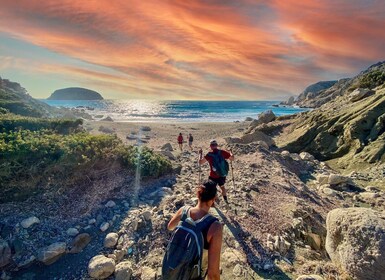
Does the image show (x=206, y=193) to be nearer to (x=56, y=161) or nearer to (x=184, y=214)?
(x=184, y=214)

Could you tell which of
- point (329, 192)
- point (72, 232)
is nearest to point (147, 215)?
point (72, 232)

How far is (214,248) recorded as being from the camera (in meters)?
3.71

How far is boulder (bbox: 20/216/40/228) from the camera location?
25.5ft

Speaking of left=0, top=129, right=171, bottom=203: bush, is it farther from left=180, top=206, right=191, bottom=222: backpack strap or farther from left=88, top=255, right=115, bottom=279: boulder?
left=180, top=206, right=191, bottom=222: backpack strap

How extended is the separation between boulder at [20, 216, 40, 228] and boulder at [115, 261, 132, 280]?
10.00 ft

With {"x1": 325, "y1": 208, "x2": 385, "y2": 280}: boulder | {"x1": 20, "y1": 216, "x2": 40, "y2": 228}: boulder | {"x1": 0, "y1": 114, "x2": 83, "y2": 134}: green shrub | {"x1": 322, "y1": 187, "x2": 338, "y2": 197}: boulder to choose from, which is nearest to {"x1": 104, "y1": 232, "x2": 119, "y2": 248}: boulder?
{"x1": 20, "y1": 216, "x2": 40, "y2": 228}: boulder

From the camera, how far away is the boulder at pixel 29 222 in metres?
7.77

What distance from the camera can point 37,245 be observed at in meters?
7.44

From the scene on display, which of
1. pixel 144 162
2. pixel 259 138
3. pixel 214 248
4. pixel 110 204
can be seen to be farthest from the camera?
pixel 259 138

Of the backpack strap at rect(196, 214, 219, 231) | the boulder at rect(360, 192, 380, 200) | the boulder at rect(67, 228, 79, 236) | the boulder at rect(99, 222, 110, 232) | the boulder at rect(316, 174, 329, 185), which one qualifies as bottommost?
the boulder at rect(67, 228, 79, 236)

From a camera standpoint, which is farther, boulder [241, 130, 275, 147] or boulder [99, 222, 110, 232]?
boulder [241, 130, 275, 147]

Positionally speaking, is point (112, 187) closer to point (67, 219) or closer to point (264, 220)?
point (67, 219)

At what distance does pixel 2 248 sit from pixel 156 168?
19.9ft

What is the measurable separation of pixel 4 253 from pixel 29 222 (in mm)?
1045
